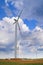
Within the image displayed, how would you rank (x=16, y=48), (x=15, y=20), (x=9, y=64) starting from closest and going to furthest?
(x=9, y=64), (x=16, y=48), (x=15, y=20)

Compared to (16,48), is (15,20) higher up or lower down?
higher up

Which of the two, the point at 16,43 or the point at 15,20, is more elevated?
the point at 15,20

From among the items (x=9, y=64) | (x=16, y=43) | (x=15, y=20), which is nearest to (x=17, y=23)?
(x=15, y=20)

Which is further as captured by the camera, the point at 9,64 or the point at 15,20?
the point at 15,20

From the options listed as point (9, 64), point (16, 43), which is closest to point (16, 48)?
point (16, 43)

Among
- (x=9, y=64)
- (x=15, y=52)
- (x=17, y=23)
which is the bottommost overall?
(x=9, y=64)

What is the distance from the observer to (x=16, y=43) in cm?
9462

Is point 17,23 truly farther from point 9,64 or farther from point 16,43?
point 9,64

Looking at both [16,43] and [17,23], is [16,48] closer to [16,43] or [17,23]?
[16,43]

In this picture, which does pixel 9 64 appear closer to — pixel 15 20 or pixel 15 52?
pixel 15 52

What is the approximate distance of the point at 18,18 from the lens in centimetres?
9750

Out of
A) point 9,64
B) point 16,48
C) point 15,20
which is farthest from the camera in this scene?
point 15,20

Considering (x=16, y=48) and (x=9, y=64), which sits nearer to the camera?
(x=9, y=64)

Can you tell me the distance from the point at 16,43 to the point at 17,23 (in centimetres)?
879
